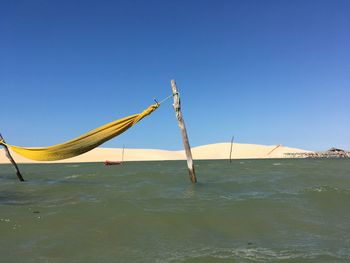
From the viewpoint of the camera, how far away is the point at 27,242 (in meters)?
6.24

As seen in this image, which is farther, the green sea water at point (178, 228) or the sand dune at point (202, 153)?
the sand dune at point (202, 153)

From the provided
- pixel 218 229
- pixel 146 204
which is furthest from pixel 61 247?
pixel 146 204

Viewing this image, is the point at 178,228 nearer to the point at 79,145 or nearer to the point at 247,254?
the point at 247,254

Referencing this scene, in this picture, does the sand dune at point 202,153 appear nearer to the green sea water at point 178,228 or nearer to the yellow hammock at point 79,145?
the yellow hammock at point 79,145

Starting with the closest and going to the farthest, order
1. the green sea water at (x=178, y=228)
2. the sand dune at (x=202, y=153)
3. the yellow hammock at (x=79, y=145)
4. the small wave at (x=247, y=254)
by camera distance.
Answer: the small wave at (x=247, y=254) < the green sea water at (x=178, y=228) < the yellow hammock at (x=79, y=145) < the sand dune at (x=202, y=153)

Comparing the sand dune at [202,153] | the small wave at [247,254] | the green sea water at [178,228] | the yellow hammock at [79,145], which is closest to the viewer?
the small wave at [247,254]

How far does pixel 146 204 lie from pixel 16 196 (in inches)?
212

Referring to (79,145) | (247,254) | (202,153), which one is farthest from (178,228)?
(202,153)

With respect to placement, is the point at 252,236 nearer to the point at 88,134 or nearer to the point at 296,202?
the point at 296,202

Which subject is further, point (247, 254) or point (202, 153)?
point (202, 153)

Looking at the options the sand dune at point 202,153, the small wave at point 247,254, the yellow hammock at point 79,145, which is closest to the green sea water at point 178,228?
the small wave at point 247,254

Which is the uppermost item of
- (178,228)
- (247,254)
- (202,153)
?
(202,153)

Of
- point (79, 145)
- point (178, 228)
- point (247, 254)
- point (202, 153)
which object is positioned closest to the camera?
point (247, 254)

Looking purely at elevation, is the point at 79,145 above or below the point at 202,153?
below
